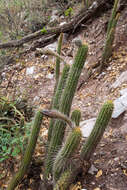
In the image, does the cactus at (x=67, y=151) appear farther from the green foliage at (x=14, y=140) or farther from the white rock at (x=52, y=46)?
the white rock at (x=52, y=46)

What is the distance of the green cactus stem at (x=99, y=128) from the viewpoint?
5.35 ft

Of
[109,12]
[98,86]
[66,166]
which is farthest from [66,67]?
[109,12]

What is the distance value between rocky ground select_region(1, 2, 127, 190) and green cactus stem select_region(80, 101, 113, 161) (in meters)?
0.26

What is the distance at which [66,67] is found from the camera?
2066mm

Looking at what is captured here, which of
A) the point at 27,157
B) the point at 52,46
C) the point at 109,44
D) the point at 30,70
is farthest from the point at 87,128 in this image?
the point at 52,46

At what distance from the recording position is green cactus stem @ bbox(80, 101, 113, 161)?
1632 mm

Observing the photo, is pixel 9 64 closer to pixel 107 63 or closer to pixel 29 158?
pixel 107 63

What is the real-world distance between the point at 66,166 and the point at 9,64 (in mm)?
4151

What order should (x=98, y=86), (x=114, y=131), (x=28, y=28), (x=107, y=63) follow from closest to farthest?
1. (x=114, y=131)
2. (x=98, y=86)
3. (x=107, y=63)
4. (x=28, y=28)

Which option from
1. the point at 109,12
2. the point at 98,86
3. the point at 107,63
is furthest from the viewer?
the point at 109,12

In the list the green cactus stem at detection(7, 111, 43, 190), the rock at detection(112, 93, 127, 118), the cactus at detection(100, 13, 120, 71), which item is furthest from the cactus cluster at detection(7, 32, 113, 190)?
the cactus at detection(100, 13, 120, 71)

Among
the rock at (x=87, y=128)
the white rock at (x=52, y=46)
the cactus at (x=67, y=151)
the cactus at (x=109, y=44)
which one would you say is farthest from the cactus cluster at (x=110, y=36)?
the cactus at (x=67, y=151)

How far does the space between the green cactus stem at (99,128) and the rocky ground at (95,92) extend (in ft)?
0.85

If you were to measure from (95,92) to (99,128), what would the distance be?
185 centimetres
